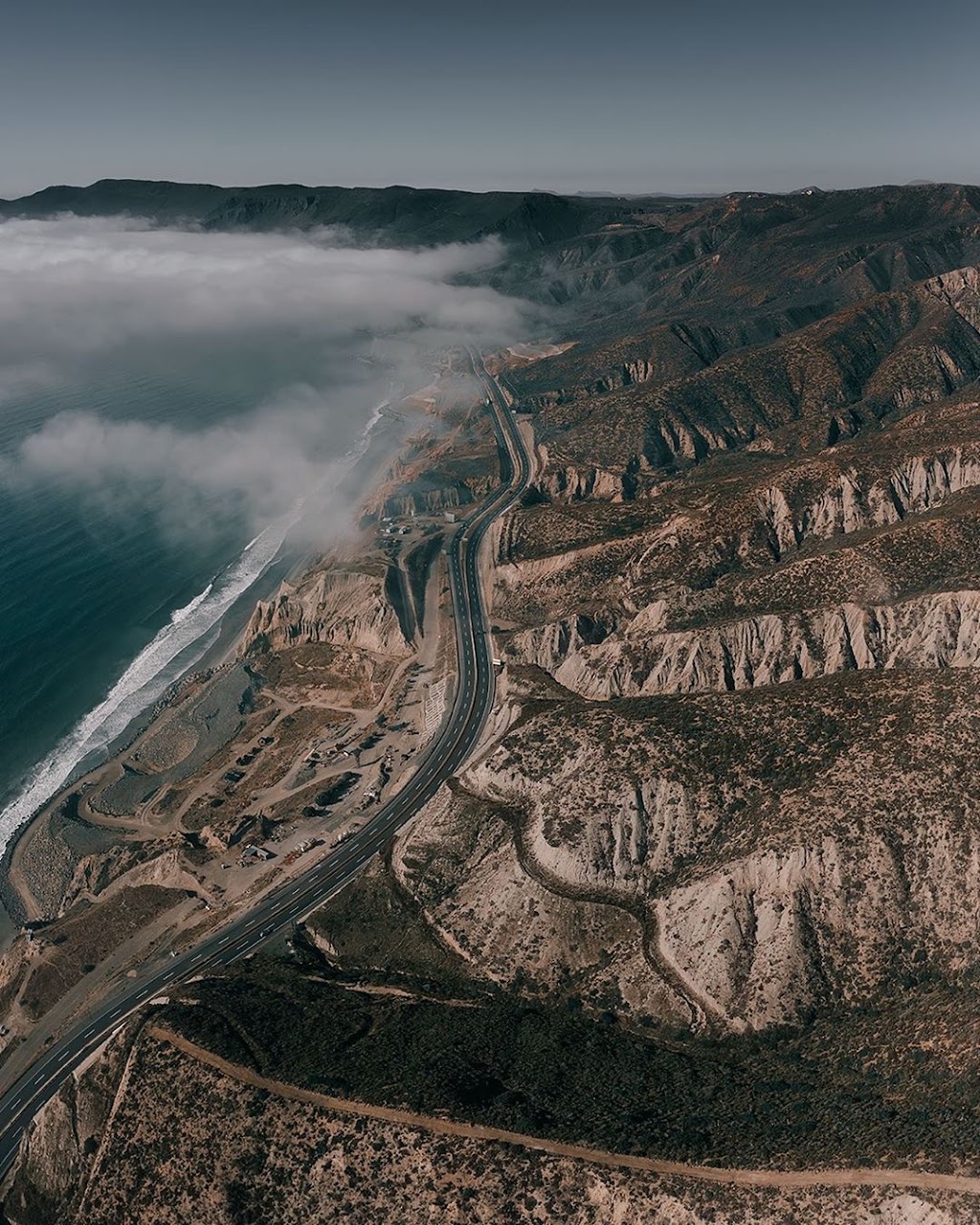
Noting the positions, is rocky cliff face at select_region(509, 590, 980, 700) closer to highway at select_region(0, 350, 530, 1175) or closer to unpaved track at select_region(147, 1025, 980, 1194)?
highway at select_region(0, 350, 530, 1175)

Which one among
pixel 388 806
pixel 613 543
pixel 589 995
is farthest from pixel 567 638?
pixel 589 995

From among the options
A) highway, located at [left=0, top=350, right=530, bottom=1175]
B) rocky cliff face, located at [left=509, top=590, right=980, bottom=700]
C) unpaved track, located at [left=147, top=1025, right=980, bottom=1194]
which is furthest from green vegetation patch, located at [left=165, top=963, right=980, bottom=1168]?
rocky cliff face, located at [left=509, top=590, right=980, bottom=700]

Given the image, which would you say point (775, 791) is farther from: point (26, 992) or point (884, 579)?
point (26, 992)

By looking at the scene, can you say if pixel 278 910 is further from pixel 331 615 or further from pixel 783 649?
pixel 331 615

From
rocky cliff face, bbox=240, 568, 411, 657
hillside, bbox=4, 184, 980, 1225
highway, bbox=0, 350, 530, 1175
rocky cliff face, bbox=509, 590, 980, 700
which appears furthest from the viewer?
rocky cliff face, bbox=240, 568, 411, 657

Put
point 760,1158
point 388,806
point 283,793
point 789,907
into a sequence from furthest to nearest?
point 283,793 → point 388,806 → point 789,907 → point 760,1158

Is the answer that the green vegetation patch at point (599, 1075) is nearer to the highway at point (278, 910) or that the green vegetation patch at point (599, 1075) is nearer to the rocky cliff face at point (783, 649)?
the highway at point (278, 910)

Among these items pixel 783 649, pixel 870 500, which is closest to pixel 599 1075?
pixel 783 649
